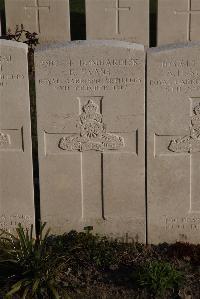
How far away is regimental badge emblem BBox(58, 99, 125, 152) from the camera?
5.75 metres

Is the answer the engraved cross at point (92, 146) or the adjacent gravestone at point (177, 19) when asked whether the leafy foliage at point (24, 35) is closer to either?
the adjacent gravestone at point (177, 19)

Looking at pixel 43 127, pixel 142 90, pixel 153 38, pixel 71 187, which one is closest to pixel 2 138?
pixel 43 127

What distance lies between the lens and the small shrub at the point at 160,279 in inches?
205

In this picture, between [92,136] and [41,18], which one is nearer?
[92,136]

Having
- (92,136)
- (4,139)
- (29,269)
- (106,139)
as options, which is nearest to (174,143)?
(106,139)

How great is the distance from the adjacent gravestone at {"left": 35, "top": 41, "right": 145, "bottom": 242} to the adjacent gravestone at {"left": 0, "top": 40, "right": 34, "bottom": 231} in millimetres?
134

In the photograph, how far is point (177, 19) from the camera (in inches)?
484

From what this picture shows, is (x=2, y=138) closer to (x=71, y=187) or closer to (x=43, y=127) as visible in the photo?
(x=43, y=127)

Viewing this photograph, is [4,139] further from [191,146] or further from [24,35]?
[24,35]

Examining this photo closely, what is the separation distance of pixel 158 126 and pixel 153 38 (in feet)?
26.9

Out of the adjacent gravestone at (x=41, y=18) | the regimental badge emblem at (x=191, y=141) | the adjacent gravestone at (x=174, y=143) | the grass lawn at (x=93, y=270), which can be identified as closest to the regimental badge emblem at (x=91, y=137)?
the adjacent gravestone at (x=174, y=143)

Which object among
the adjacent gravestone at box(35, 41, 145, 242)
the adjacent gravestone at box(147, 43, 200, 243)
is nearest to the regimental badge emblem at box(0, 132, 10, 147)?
the adjacent gravestone at box(35, 41, 145, 242)

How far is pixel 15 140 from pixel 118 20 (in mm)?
6999

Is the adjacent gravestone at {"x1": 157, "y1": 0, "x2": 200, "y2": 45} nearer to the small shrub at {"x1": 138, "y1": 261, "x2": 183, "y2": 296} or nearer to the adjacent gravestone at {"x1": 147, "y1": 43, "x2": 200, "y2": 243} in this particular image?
the adjacent gravestone at {"x1": 147, "y1": 43, "x2": 200, "y2": 243}
